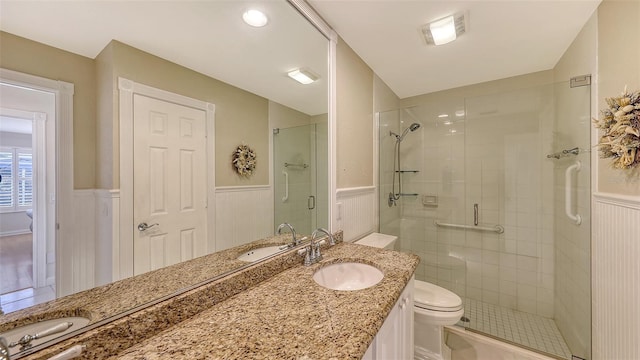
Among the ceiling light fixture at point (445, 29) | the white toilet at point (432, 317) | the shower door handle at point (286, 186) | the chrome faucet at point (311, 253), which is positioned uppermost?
the ceiling light fixture at point (445, 29)

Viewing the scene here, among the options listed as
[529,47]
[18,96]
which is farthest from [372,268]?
[529,47]

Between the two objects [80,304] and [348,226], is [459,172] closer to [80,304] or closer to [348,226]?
[348,226]

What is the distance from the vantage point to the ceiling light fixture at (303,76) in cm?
142

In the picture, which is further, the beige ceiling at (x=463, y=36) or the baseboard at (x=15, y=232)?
the beige ceiling at (x=463, y=36)

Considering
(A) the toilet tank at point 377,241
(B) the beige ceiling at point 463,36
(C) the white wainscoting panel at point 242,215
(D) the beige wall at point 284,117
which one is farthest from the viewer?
(A) the toilet tank at point 377,241

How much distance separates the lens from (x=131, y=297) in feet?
2.39

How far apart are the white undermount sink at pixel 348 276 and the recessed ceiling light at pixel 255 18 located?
50.1 inches

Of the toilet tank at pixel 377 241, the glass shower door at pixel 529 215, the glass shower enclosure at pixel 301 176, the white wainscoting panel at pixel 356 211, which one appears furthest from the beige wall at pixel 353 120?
the glass shower door at pixel 529 215

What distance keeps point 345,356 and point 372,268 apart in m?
0.75

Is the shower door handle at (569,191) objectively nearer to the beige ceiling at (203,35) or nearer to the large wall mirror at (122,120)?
the beige ceiling at (203,35)

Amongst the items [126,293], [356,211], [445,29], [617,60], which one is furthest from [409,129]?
[126,293]

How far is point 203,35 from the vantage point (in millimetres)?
946

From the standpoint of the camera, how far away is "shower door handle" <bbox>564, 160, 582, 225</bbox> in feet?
5.75

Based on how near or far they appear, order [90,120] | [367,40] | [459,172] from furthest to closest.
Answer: [459,172], [367,40], [90,120]
